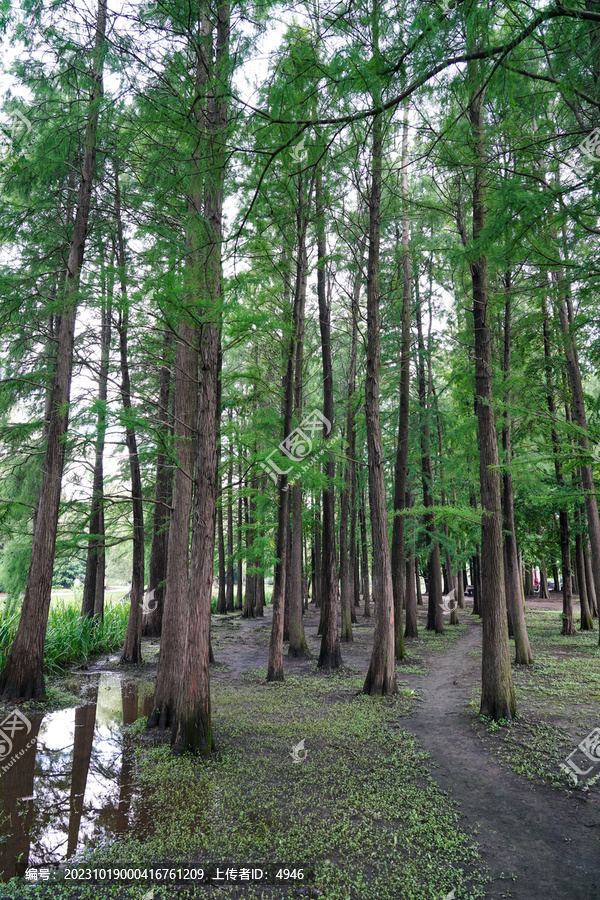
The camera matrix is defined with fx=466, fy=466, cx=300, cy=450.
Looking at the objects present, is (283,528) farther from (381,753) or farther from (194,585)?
(381,753)

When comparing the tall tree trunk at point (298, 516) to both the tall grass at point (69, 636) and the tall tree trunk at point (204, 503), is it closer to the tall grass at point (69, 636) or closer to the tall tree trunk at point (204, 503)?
the tall tree trunk at point (204, 503)

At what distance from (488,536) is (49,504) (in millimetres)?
8181

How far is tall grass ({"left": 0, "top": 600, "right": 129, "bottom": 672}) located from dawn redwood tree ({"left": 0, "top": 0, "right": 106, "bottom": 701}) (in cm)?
134

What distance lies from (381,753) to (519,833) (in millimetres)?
2144

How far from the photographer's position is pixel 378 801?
4676 mm

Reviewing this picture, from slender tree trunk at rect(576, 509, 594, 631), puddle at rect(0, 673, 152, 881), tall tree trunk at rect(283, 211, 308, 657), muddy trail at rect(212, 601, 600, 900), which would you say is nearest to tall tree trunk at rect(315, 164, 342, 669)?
tall tree trunk at rect(283, 211, 308, 657)

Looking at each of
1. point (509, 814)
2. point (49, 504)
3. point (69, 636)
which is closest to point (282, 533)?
point (49, 504)

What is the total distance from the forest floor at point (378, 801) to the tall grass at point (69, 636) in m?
5.00

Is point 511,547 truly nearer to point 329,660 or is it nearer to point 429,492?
point 329,660

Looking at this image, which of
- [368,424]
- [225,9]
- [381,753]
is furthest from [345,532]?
[225,9]

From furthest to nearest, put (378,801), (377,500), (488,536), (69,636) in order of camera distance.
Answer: (69,636) < (377,500) < (488,536) < (378,801)

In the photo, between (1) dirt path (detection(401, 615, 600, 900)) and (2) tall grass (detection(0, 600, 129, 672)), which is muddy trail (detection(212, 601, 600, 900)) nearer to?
(1) dirt path (detection(401, 615, 600, 900))

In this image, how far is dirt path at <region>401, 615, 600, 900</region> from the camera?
3477 millimetres

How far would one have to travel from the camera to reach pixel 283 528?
33.7 ft
